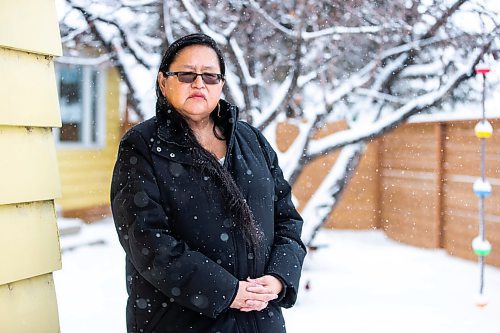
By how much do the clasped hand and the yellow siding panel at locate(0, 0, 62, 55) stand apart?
550 mm

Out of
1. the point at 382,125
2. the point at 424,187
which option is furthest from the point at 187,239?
the point at 424,187

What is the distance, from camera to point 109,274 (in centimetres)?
385

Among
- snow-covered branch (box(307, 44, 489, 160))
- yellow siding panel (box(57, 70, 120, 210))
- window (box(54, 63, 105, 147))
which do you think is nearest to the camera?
snow-covered branch (box(307, 44, 489, 160))

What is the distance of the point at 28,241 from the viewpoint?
1145 millimetres

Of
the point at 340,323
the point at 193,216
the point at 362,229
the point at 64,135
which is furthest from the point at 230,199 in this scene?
the point at 64,135

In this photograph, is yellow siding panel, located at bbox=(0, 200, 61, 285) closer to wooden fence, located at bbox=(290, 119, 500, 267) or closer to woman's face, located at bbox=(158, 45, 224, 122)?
woman's face, located at bbox=(158, 45, 224, 122)

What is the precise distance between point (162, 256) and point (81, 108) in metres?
4.96

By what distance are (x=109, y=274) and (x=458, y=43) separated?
2285 millimetres

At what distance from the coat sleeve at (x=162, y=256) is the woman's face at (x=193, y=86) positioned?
0.13 meters

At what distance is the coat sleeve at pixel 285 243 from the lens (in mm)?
1071

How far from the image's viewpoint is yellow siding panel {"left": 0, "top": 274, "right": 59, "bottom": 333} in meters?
1.10

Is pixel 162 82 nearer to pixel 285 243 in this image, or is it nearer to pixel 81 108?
pixel 285 243

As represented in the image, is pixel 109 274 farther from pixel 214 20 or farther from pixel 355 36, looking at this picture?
pixel 355 36

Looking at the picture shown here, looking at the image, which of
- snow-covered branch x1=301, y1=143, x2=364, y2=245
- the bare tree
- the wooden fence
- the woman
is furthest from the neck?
the wooden fence
